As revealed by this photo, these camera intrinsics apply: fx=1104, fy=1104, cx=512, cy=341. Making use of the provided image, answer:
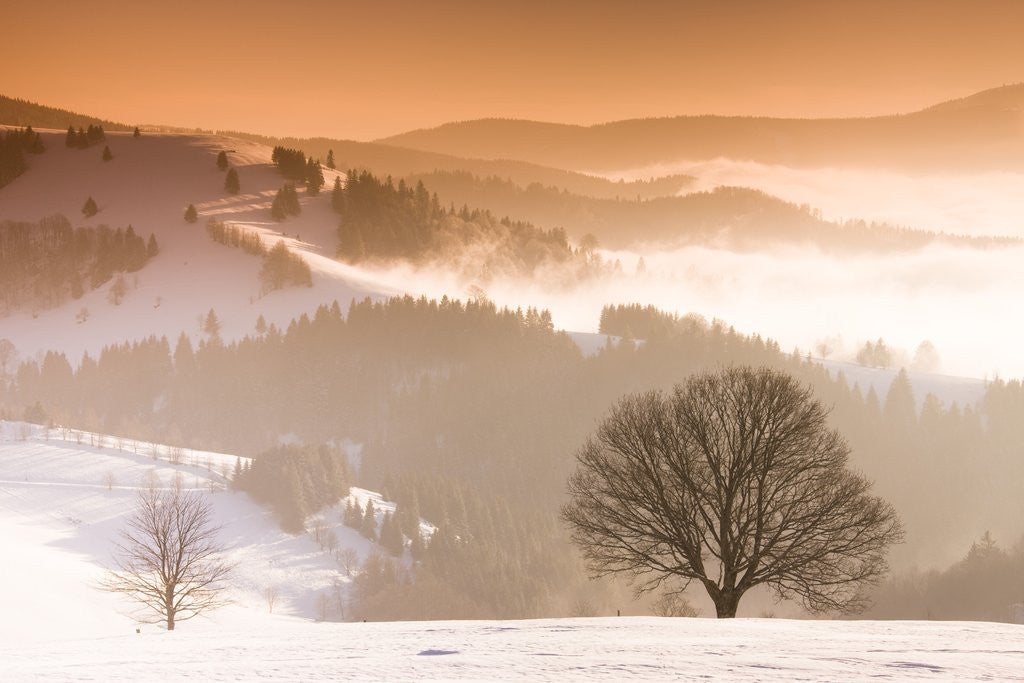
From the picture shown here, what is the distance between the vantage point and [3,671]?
22109 mm

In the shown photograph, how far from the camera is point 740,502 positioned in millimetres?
44125

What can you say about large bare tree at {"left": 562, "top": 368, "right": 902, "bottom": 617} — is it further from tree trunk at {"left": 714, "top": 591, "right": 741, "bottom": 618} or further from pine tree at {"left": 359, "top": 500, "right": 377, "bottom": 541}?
pine tree at {"left": 359, "top": 500, "right": 377, "bottom": 541}

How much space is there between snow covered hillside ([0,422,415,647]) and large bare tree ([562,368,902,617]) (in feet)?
248

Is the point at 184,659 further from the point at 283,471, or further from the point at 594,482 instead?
the point at 283,471

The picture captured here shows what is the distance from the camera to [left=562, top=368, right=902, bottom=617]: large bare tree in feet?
138

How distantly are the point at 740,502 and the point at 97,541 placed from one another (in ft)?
425

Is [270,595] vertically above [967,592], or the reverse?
[270,595]

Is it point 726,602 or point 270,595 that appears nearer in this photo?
point 726,602

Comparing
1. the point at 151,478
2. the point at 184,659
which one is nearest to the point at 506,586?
the point at 151,478

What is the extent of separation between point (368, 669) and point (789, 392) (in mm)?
28749

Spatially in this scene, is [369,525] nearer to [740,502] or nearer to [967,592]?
[967,592]

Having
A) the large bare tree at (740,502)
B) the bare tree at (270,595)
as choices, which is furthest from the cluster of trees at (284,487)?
the large bare tree at (740,502)

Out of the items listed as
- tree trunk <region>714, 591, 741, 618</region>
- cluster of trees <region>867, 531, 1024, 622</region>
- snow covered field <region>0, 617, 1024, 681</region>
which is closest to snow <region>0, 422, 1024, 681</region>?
snow covered field <region>0, 617, 1024, 681</region>

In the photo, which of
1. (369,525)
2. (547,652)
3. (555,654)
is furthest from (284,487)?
(555,654)
